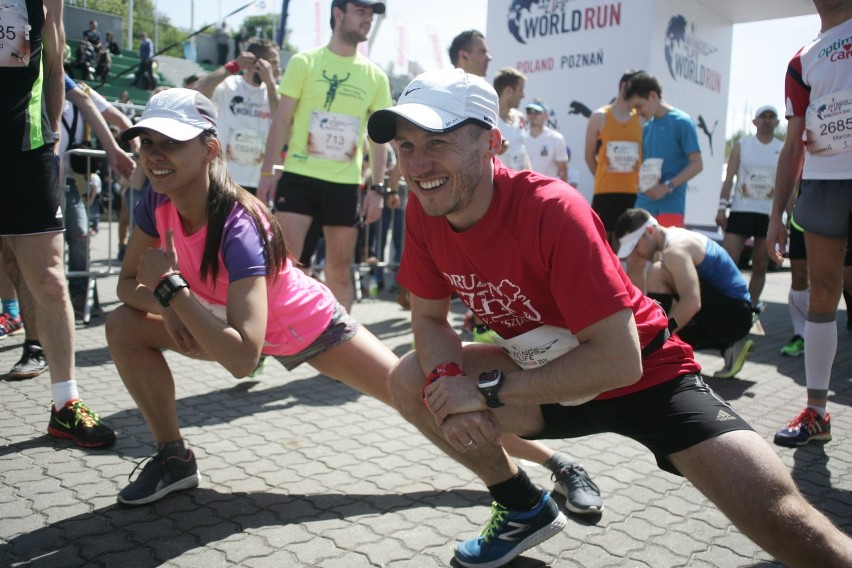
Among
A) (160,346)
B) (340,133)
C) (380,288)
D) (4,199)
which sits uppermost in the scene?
(340,133)

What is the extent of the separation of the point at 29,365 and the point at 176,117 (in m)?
2.54

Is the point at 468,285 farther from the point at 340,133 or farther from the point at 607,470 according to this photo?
the point at 340,133

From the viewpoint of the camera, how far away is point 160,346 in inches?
118

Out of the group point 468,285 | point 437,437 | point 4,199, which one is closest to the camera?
point 468,285

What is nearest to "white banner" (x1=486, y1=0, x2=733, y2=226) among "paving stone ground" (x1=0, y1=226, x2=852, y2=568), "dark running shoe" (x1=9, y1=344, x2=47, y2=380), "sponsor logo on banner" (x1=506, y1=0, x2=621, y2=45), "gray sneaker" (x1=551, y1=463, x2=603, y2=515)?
"sponsor logo on banner" (x1=506, y1=0, x2=621, y2=45)

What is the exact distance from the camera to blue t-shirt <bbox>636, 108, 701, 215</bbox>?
652 cm

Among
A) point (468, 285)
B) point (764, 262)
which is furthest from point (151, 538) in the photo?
point (764, 262)

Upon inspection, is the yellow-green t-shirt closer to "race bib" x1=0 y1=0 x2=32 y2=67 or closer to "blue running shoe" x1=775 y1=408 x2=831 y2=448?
"race bib" x1=0 y1=0 x2=32 y2=67

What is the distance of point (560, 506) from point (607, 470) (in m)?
0.49

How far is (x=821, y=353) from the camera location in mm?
3742

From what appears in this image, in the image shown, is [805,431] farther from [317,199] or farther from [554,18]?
[554,18]

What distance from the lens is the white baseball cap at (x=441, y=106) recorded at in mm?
2143

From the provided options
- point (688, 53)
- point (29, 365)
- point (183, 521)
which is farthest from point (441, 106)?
point (688, 53)

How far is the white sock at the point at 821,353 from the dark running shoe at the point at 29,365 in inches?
173
